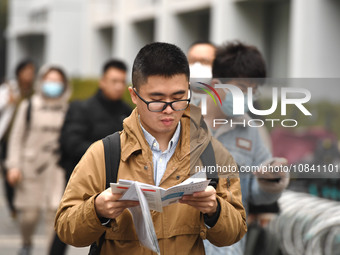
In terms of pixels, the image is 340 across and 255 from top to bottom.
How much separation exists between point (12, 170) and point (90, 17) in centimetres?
2768

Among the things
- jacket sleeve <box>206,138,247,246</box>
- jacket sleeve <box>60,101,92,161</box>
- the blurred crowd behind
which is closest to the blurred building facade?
the blurred crowd behind

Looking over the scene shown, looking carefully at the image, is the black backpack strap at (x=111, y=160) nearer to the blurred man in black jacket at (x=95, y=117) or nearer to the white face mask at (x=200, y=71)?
the white face mask at (x=200, y=71)

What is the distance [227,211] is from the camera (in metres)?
2.95

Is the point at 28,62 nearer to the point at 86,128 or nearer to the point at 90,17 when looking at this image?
the point at 86,128

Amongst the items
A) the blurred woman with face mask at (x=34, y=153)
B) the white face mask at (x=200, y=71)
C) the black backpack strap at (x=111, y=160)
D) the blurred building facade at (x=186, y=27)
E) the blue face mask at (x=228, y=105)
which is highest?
the blurred building facade at (x=186, y=27)

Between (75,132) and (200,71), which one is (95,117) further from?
(200,71)

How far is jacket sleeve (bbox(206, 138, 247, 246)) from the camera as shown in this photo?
294cm

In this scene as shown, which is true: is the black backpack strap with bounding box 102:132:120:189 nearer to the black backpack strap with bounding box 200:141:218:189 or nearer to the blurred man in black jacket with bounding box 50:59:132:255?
the black backpack strap with bounding box 200:141:218:189

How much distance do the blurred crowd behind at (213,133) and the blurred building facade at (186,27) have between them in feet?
29.8

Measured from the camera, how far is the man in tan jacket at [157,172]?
2.94 metres

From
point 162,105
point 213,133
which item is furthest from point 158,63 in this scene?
point 213,133

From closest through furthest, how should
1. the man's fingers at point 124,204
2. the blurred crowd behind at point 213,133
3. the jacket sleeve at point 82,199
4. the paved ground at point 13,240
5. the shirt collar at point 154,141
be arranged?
the man's fingers at point 124,204, the jacket sleeve at point 82,199, the shirt collar at point 154,141, the blurred crowd behind at point 213,133, the paved ground at point 13,240


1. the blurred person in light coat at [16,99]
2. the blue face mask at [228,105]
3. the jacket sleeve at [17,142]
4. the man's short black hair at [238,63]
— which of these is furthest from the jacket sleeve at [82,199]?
the blurred person in light coat at [16,99]

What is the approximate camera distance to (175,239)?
2984mm
